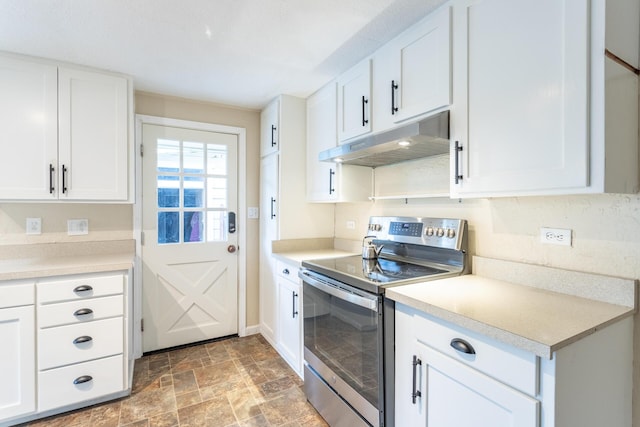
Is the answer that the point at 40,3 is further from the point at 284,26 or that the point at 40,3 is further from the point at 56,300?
the point at 56,300

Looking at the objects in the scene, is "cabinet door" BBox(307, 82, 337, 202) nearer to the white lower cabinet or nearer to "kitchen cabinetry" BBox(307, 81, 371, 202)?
"kitchen cabinetry" BBox(307, 81, 371, 202)

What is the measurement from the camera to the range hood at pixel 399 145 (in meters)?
1.49

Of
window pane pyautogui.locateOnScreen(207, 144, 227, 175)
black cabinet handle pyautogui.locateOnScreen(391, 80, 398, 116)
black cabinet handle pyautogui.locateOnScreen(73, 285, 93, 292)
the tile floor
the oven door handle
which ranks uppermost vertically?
black cabinet handle pyautogui.locateOnScreen(391, 80, 398, 116)

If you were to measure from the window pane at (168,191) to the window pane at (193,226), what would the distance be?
0.15 metres

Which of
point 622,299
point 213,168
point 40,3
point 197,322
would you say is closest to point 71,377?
point 197,322

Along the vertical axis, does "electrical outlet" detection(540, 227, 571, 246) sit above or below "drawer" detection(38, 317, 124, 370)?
above

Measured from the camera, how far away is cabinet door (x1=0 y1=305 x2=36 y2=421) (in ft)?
5.84

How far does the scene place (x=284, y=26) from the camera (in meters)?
1.71

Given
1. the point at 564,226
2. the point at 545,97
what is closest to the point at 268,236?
the point at 564,226

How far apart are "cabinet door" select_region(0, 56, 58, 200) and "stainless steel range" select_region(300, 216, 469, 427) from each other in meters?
1.80

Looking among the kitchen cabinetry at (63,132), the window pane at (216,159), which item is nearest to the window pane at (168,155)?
the window pane at (216,159)

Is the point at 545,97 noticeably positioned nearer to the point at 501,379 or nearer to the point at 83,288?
the point at 501,379

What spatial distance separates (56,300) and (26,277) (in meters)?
0.20

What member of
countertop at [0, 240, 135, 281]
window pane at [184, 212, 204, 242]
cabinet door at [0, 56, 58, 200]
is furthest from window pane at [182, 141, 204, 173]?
cabinet door at [0, 56, 58, 200]
